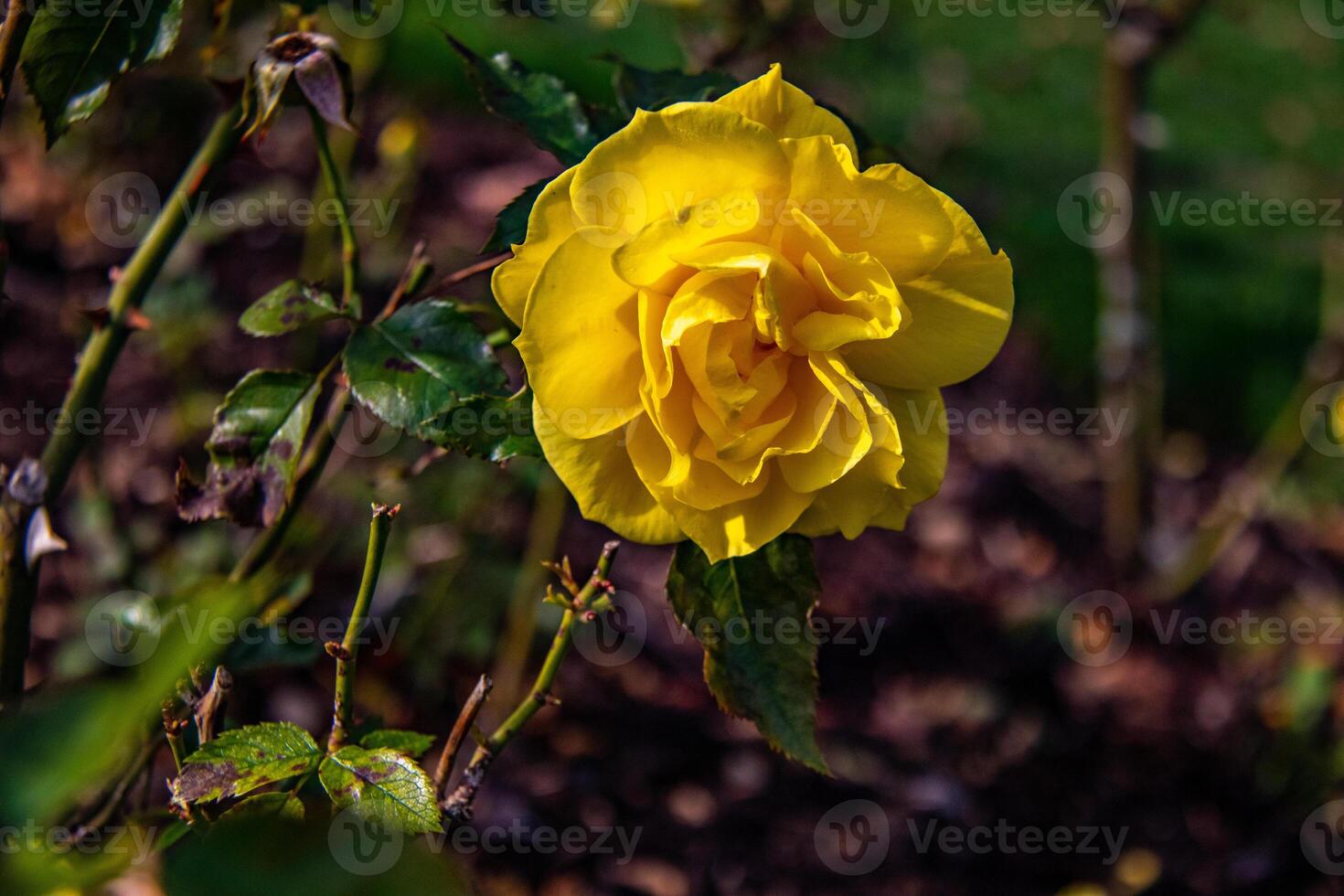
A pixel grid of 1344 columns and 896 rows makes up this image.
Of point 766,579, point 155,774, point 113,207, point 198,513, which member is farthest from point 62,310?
point 766,579

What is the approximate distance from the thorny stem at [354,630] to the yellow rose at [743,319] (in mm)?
123

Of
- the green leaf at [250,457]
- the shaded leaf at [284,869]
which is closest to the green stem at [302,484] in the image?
the green leaf at [250,457]

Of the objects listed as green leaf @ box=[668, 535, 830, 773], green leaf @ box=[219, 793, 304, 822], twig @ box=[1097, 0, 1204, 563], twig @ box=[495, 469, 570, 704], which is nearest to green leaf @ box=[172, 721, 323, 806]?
green leaf @ box=[219, 793, 304, 822]

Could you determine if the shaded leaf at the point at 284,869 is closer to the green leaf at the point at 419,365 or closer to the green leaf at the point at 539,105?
the green leaf at the point at 419,365

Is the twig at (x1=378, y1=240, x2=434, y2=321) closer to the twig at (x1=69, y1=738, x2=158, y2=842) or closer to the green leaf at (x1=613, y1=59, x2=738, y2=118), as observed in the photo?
the green leaf at (x1=613, y1=59, x2=738, y2=118)

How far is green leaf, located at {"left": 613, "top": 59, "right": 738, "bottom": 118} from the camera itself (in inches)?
34.5

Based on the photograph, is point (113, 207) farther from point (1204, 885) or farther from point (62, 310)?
point (1204, 885)

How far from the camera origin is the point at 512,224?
80 centimetres

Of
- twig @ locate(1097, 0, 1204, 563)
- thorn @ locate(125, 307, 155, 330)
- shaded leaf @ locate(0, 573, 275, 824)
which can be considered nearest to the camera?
shaded leaf @ locate(0, 573, 275, 824)

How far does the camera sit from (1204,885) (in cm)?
170

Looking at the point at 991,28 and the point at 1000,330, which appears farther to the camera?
the point at 991,28

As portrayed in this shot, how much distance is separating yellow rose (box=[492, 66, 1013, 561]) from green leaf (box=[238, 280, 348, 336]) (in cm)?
21

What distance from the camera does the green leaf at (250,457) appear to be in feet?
2.74

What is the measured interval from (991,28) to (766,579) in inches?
125
